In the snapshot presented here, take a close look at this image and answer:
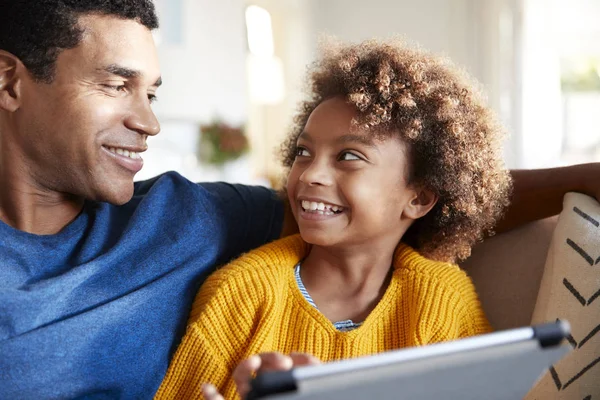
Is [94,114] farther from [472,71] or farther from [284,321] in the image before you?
[472,71]

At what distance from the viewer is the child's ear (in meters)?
1.50

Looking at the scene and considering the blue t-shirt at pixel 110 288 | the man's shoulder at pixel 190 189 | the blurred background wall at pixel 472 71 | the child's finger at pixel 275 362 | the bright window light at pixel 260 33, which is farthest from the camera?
the bright window light at pixel 260 33

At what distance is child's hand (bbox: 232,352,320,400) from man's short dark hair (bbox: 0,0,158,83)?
2.78 feet

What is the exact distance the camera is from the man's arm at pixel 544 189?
4.96ft

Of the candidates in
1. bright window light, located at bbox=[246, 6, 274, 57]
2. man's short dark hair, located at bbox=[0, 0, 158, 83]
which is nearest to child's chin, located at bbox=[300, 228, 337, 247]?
man's short dark hair, located at bbox=[0, 0, 158, 83]

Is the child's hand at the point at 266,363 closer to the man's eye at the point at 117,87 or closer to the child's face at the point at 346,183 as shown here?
the child's face at the point at 346,183

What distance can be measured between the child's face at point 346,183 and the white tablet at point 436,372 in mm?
545

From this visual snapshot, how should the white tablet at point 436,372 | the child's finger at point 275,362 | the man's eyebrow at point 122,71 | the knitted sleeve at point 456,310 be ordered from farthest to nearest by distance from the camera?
the man's eyebrow at point 122,71 < the knitted sleeve at point 456,310 < the child's finger at point 275,362 < the white tablet at point 436,372

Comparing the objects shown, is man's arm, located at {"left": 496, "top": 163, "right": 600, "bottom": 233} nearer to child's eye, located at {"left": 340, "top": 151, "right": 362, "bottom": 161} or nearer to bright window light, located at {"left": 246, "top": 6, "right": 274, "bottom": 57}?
child's eye, located at {"left": 340, "top": 151, "right": 362, "bottom": 161}

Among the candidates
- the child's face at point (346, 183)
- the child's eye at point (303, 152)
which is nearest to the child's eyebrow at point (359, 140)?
the child's face at point (346, 183)

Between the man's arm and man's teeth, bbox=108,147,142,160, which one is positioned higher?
man's teeth, bbox=108,147,142,160

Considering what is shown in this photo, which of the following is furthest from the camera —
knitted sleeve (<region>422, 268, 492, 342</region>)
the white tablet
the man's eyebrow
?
the man's eyebrow

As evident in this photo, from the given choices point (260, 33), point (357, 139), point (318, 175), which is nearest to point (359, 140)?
point (357, 139)

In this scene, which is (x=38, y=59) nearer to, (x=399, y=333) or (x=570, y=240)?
(x=399, y=333)
